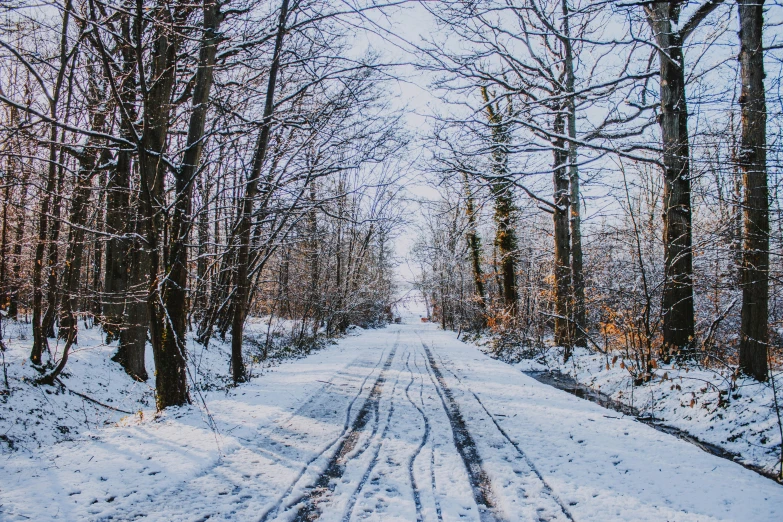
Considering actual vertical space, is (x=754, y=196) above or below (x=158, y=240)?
above

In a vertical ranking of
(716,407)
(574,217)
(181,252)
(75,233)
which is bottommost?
(716,407)

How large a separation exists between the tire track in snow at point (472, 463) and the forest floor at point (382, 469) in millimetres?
15

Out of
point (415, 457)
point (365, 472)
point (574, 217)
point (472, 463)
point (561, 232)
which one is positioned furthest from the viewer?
point (561, 232)

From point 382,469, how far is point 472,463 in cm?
84

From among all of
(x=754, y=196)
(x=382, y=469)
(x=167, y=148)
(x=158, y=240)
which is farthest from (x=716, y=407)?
(x=167, y=148)

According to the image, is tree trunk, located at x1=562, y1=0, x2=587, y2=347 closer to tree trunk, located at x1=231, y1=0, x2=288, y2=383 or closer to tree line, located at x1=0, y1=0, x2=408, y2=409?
tree line, located at x1=0, y1=0, x2=408, y2=409

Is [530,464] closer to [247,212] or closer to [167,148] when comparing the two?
[247,212]

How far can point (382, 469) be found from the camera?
3.52m

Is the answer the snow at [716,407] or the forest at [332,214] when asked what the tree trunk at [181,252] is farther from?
the snow at [716,407]

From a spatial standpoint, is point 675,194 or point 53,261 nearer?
point 675,194

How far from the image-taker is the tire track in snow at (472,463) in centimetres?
289

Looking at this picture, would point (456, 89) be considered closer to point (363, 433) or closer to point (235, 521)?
point (363, 433)

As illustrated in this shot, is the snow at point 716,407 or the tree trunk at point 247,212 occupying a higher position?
the tree trunk at point 247,212

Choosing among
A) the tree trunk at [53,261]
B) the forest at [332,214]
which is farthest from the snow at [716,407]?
the tree trunk at [53,261]
